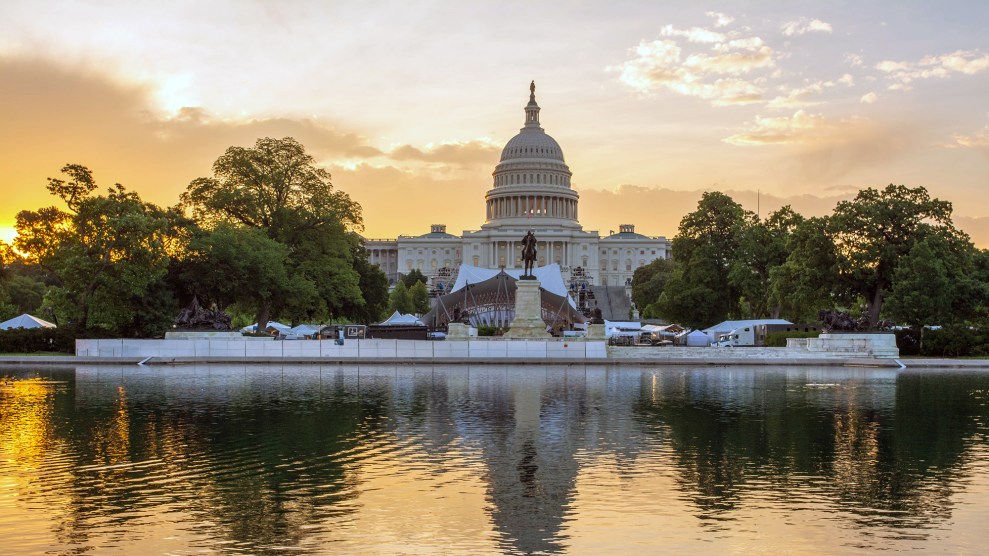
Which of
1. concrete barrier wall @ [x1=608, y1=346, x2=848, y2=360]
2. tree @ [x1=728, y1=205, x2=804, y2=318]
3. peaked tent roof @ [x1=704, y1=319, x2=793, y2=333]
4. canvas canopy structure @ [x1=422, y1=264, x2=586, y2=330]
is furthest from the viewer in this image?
canvas canopy structure @ [x1=422, y1=264, x2=586, y2=330]

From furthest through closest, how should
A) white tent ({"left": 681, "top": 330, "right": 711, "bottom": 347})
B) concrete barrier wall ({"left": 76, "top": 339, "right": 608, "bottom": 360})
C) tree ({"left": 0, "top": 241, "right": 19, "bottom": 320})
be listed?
white tent ({"left": 681, "top": 330, "right": 711, "bottom": 347}) < tree ({"left": 0, "top": 241, "right": 19, "bottom": 320}) < concrete barrier wall ({"left": 76, "top": 339, "right": 608, "bottom": 360})

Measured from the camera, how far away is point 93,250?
59938mm

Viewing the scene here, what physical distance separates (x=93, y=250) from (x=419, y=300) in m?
78.2

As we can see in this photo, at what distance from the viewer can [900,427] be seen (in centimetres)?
2698

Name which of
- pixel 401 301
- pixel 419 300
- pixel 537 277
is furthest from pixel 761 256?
pixel 419 300

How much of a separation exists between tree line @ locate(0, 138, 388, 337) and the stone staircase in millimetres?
61864

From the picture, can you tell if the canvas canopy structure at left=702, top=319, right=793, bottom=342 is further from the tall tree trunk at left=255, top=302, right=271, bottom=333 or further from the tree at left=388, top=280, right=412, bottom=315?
the tree at left=388, top=280, right=412, bottom=315

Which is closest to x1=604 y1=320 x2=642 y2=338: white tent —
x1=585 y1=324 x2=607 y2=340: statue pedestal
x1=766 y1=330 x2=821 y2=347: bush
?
x1=766 y1=330 x2=821 y2=347: bush

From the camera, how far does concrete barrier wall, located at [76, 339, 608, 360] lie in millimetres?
56844

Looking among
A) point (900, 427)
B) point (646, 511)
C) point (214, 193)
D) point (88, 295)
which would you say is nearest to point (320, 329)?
point (214, 193)

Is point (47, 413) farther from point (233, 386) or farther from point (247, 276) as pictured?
point (247, 276)

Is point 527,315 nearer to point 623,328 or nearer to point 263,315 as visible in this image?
point 263,315

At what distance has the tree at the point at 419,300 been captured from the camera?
131500mm

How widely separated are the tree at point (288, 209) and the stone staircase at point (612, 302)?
67473 mm
